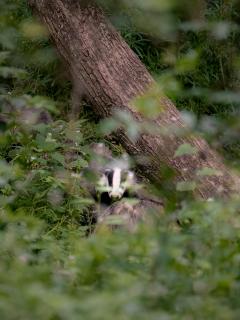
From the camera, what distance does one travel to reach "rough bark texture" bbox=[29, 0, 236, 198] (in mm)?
4340

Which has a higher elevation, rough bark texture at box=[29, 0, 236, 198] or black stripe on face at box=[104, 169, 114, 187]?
rough bark texture at box=[29, 0, 236, 198]

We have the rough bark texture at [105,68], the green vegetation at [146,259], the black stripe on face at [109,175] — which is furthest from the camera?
the black stripe on face at [109,175]

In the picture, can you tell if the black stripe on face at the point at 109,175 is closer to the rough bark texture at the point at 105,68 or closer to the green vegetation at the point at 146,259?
the rough bark texture at the point at 105,68

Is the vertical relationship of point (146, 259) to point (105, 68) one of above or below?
above

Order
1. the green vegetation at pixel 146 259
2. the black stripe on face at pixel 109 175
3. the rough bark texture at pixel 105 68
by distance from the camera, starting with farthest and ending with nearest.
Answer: the black stripe on face at pixel 109 175, the rough bark texture at pixel 105 68, the green vegetation at pixel 146 259

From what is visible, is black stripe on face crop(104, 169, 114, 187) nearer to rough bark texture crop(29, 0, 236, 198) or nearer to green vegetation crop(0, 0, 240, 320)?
rough bark texture crop(29, 0, 236, 198)

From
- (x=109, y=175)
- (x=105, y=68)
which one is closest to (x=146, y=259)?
(x=109, y=175)

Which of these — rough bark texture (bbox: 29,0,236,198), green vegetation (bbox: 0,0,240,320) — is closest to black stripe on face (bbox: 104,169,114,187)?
rough bark texture (bbox: 29,0,236,198)

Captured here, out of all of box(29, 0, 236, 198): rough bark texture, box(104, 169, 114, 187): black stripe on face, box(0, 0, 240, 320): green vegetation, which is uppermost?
box(0, 0, 240, 320): green vegetation

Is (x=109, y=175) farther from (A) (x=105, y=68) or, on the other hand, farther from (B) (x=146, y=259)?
(B) (x=146, y=259)

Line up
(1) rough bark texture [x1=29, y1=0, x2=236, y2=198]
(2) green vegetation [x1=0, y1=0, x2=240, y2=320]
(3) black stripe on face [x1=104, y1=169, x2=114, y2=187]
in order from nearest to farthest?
(2) green vegetation [x1=0, y1=0, x2=240, y2=320]
(1) rough bark texture [x1=29, y1=0, x2=236, y2=198]
(3) black stripe on face [x1=104, y1=169, x2=114, y2=187]

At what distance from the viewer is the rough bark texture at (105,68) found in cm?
434

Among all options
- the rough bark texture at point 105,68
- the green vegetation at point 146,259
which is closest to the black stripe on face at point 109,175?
the rough bark texture at point 105,68

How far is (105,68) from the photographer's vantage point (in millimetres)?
4531
